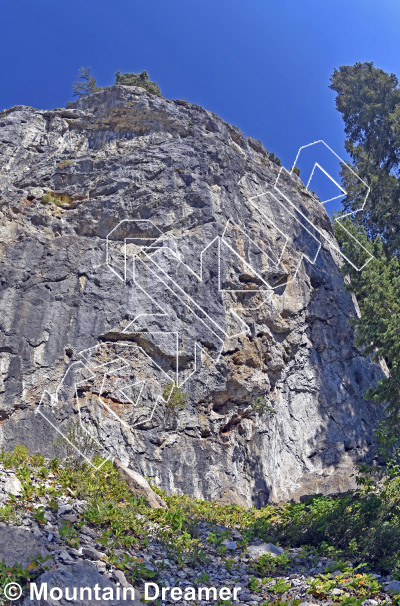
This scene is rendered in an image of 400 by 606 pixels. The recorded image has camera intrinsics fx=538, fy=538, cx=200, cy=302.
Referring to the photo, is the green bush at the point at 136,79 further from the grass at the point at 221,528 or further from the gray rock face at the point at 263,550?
the gray rock face at the point at 263,550

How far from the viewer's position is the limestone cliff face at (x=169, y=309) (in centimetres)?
1433

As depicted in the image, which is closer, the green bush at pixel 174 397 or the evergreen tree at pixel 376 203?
the evergreen tree at pixel 376 203

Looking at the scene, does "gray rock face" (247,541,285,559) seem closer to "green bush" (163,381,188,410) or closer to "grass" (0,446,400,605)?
"grass" (0,446,400,605)

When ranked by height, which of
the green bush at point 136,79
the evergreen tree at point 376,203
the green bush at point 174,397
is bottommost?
the green bush at point 174,397

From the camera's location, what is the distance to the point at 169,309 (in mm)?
16391

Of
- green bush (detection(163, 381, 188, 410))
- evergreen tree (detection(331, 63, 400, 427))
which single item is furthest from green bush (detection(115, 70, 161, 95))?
green bush (detection(163, 381, 188, 410))

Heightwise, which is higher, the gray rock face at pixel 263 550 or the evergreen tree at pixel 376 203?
the evergreen tree at pixel 376 203

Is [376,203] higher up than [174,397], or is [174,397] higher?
[376,203]

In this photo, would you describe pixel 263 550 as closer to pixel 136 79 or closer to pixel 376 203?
pixel 376 203

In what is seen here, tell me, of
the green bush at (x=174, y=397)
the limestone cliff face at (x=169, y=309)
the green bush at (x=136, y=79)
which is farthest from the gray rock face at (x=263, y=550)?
the green bush at (x=136, y=79)

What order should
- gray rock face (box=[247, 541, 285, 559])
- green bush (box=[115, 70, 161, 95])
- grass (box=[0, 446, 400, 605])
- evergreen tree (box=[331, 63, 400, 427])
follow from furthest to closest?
1. green bush (box=[115, 70, 161, 95])
2. evergreen tree (box=[331, 63, 400, 427])
3. gray rock face (box=[247, 541, 285, 559])
4. grass (box=[0, 446, 400, 605])

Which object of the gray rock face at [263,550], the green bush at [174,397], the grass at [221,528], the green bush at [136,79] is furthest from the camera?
the green bush at [136,79]

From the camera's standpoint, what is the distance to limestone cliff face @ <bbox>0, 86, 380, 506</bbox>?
1433 centimetres

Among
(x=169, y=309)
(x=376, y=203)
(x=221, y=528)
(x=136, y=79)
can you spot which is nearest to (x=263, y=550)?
(x=221, y=528)
